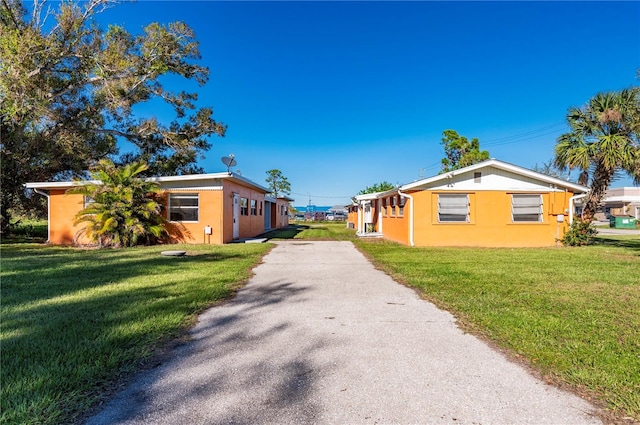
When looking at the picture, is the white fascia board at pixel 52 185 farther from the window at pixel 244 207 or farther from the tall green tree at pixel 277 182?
the tall green tree at pixel 277 182

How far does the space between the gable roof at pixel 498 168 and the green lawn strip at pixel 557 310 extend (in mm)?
4979

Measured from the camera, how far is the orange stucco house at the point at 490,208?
1376 centimetres

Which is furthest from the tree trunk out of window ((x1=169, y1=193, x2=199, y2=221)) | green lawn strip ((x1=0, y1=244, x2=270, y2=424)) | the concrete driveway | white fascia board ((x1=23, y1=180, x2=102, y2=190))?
white fascia board ((x1=23, y1=180, x2=102, y2=190))

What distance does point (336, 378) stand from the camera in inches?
106

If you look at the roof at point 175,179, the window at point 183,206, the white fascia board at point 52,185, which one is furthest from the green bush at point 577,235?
the white fascia board at point 52,185

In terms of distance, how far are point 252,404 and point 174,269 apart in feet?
19.9

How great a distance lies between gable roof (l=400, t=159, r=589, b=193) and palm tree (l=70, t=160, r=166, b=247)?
388 inches

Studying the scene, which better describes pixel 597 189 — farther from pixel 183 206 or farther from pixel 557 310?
pixel 183 206

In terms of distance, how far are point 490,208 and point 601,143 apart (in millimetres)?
4811

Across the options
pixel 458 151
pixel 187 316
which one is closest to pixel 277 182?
pixel 458 151

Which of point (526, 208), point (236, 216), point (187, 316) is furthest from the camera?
point (236, 216)

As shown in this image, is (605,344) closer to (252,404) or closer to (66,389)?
(252,404)

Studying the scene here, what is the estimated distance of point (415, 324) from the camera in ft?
13.6

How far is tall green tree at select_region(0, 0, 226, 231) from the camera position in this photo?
11945 mm
